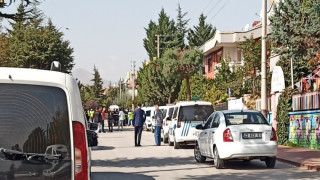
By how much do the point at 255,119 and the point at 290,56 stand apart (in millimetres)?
3635

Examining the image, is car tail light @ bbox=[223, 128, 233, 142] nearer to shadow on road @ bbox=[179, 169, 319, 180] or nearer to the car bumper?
the car bumper

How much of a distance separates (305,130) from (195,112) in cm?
425

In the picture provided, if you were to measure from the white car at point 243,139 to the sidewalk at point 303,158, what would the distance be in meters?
0.93

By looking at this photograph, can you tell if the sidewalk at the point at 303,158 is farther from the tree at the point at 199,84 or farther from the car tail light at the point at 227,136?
the tree at the point at 199,84

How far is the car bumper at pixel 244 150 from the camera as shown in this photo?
13.5 meters

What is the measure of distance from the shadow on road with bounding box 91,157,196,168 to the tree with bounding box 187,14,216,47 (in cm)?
6978

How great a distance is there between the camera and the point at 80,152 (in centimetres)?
442

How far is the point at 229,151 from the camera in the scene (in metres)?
13.5

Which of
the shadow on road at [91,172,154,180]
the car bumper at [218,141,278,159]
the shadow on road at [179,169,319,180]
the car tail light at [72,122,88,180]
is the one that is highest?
the car tail light at [72,122,88,180]

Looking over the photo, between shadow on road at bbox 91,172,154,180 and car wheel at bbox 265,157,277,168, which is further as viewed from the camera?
car wheel at bbox 265,157,277,168

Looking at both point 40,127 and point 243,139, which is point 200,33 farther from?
point 40,127

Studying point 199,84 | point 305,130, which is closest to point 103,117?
point 199,84

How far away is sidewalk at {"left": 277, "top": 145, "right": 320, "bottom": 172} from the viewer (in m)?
14.1

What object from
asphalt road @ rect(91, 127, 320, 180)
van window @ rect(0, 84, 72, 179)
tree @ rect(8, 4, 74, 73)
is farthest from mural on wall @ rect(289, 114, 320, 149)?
tree @ rect(8, 4, 74, 73)
